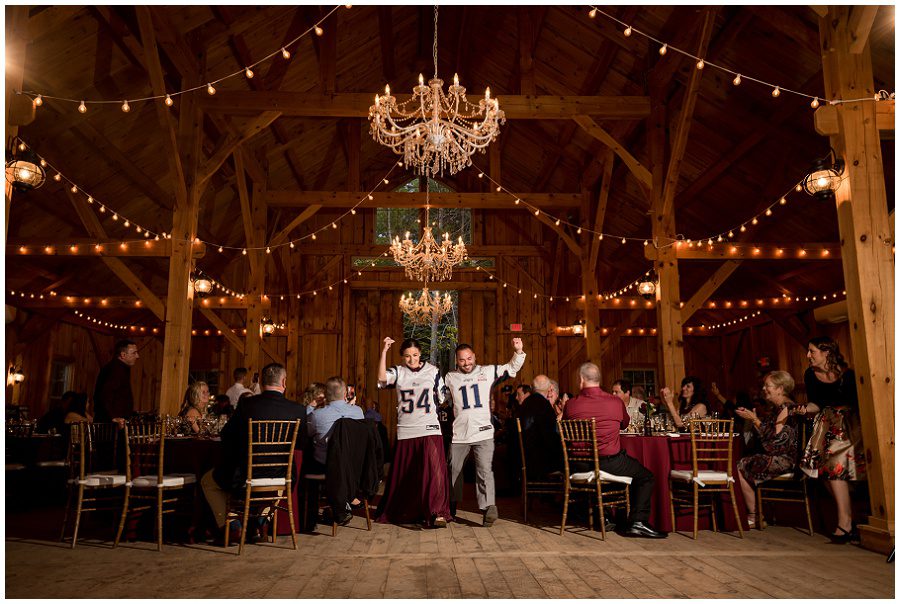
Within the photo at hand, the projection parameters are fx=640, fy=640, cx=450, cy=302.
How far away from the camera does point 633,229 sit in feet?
44.8

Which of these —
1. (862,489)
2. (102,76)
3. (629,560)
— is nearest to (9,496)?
(102,76)

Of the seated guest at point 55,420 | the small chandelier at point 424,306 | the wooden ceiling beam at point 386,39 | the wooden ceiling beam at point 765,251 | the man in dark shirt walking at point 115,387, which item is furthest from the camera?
the small chandelier at point 424,306

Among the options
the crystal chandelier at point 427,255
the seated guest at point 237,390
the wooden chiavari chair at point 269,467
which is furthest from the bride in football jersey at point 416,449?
the crystal chandelier at point 427,255

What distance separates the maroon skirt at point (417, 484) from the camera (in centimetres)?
508

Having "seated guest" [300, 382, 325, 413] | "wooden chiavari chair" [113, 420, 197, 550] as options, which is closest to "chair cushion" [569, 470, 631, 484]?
"seated guest" [300, 382, 325, 413]

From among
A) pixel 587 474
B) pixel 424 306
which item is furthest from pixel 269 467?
pixel 424 306

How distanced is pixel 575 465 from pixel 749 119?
21.6ft

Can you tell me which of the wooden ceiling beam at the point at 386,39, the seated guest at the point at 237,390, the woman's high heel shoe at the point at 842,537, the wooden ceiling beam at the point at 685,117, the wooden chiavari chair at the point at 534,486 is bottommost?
the woman's high heel shoe at the point at 842,537

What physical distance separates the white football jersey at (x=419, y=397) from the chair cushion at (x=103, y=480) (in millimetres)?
2060

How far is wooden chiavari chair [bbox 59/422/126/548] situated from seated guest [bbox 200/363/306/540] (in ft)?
2.60

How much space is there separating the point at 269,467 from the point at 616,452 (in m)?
2.54

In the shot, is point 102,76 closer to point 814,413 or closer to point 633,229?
point 814,413

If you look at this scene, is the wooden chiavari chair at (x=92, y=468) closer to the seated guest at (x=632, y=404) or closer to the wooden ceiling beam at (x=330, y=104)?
the seated guest at (x=632, y=404)

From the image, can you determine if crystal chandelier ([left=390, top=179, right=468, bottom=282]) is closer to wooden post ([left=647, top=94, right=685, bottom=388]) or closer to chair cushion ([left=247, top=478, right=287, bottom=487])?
wooden post ([left=647, top=94, right=685, bottom=388])
